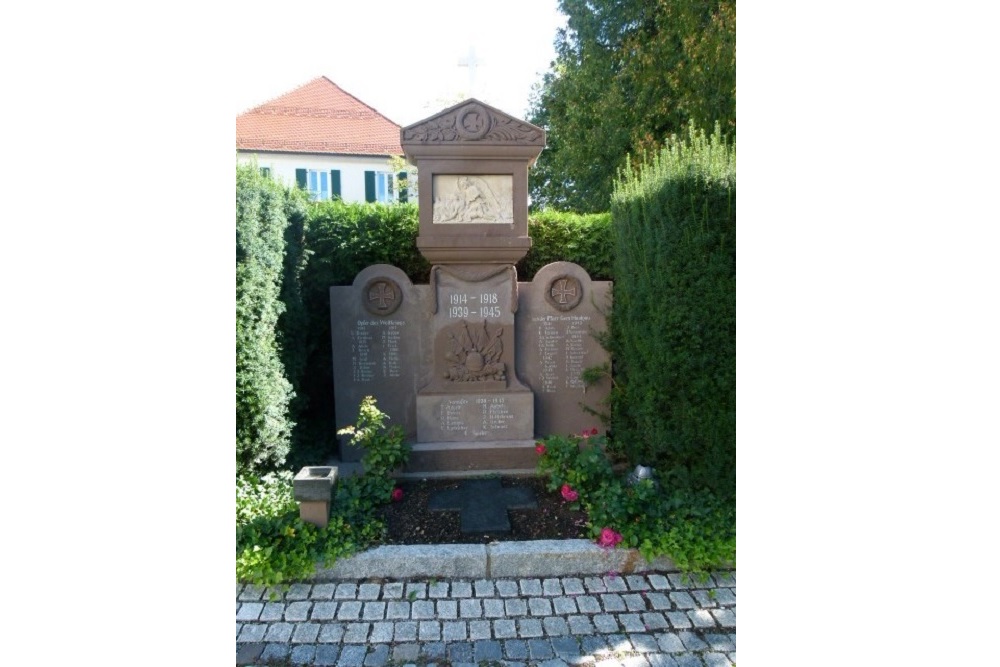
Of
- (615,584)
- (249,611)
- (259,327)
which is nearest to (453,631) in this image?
(615,584)

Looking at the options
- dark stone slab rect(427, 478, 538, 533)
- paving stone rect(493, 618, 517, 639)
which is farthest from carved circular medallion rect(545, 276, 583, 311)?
paving stone rect(493, 618, 517, 639)

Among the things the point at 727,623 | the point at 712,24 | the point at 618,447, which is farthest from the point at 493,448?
the point at 712,24

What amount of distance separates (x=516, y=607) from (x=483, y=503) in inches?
45.8

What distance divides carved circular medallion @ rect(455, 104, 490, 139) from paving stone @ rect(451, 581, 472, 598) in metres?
3.71

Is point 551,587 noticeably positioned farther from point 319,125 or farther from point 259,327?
point 319,125

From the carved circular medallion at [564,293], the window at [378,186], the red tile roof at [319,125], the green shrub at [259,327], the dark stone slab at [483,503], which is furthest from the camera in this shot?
the window at [378,186]

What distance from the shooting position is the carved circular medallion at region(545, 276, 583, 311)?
583cm

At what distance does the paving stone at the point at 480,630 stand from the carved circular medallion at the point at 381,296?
10.5 ft

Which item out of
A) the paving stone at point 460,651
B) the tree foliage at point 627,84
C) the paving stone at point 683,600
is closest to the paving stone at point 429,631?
the paving stone at point 460,651

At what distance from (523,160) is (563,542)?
11.0 feet

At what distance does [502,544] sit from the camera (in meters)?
3.93

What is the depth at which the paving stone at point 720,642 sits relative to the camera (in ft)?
10.2

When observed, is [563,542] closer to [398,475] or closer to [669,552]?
[669,552]

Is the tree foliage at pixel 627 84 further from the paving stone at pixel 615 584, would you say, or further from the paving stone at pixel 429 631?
the paving stone at pixel 429 631
